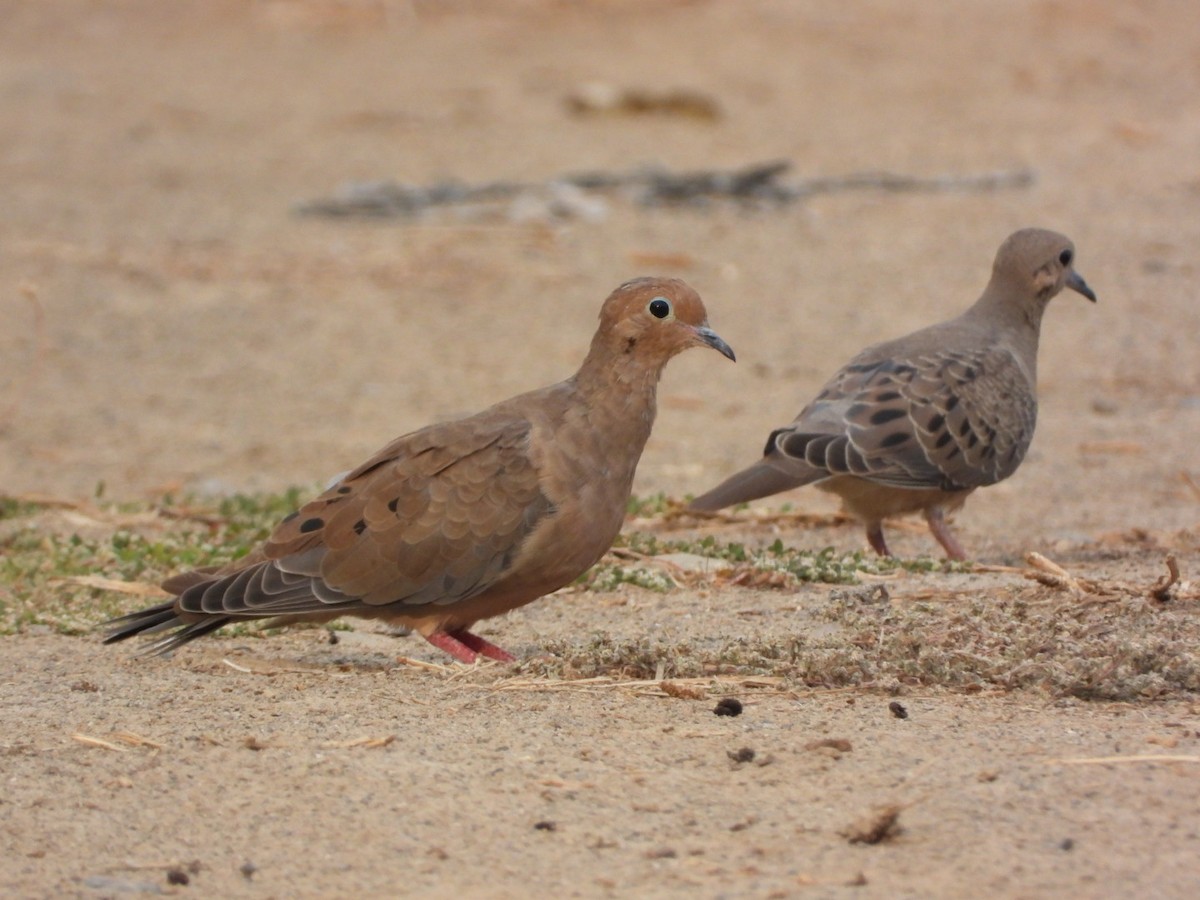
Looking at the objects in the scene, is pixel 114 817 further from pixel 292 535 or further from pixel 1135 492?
pixel 1135 492

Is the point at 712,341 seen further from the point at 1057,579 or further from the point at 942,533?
the point at 942,533

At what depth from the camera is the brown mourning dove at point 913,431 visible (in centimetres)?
679

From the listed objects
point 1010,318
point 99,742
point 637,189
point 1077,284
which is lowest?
point 99,742

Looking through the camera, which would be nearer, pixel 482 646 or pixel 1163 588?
pixel 1163 588

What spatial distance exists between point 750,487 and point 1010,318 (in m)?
1.68

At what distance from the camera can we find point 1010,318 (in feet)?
25.3

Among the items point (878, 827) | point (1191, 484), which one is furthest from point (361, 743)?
point (1191, 484)

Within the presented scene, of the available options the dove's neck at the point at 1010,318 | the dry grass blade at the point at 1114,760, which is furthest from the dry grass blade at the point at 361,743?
the dove's neck at the point at 1010,318

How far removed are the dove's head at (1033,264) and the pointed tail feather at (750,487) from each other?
157 cm

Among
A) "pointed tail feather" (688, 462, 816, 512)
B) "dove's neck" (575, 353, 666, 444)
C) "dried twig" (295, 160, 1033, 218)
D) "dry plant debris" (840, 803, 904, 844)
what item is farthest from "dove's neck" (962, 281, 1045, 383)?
"dried twig" (295, 160, 1033, 218)

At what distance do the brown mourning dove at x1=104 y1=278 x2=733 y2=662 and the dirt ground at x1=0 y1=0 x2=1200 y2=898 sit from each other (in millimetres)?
219

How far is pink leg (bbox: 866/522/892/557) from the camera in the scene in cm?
697

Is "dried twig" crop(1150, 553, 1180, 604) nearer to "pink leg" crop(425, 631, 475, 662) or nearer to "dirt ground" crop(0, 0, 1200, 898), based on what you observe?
"dirt ground" crop(0, 0, 1200, 898)

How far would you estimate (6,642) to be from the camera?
5.62 m
